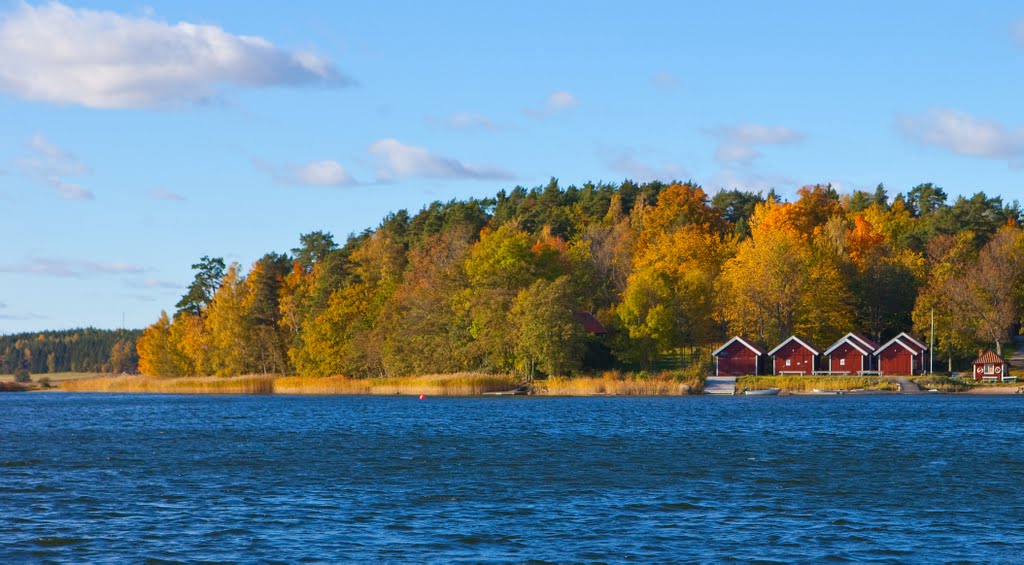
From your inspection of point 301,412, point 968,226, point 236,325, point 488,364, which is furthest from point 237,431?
point 968,226

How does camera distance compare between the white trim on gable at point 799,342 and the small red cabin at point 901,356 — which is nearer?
the small red cabin at point 901,356

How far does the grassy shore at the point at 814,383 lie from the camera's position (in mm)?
88312

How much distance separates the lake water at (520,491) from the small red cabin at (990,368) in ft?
118

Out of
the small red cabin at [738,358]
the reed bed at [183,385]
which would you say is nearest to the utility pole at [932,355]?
the small red cabin at [738,358]

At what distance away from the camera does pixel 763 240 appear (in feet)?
330

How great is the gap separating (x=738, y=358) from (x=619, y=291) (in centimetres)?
2375

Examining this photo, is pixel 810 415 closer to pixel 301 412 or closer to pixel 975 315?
pixel 301 412

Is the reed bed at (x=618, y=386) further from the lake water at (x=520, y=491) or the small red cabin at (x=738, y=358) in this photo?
the lake water at (x=520, y=491)

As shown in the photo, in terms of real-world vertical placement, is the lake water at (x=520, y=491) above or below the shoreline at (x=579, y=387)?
below

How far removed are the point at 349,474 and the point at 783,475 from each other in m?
13.4

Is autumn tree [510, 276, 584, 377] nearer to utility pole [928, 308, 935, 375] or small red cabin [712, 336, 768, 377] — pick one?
small red cabin [712, 336, 768, 377]

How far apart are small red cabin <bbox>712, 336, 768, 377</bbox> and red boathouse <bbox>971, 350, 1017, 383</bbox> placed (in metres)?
18.1

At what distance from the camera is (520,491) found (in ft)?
96.2

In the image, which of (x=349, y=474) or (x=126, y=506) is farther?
(x=349, y=474)
